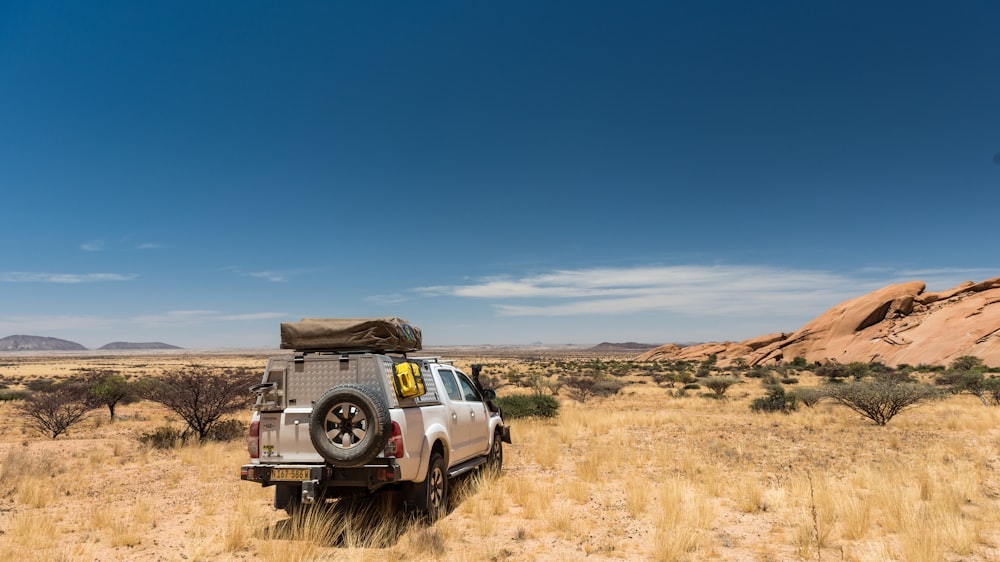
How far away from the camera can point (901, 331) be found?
62.5 m

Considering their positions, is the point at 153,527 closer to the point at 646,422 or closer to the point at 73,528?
the point at 73,528

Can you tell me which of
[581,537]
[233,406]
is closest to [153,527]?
[581,537]

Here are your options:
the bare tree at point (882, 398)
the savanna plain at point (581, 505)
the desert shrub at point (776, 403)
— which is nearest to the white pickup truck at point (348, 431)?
the savanna plain at point (581, 505)

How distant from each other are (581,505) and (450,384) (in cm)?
283

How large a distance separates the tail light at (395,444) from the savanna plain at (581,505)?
1.03 metres

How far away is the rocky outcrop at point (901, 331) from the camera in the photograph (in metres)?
53.6

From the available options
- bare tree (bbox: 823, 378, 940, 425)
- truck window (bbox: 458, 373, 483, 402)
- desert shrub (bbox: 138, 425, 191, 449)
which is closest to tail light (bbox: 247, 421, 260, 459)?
truck window (bbox: 458, 373, 483, 402)

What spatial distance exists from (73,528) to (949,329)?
7025 cm

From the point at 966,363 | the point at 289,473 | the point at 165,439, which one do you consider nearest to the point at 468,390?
the point at 289,473

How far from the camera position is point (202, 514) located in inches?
340

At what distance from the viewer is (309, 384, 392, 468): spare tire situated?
669 cm

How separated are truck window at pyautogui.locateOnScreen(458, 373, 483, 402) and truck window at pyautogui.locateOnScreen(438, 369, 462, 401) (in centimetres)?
25

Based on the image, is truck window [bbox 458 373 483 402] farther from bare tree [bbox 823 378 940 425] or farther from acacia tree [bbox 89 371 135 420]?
acacia tree [bbox 89 371 135 420]

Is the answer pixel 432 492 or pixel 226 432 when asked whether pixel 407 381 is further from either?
pixel 226 432
